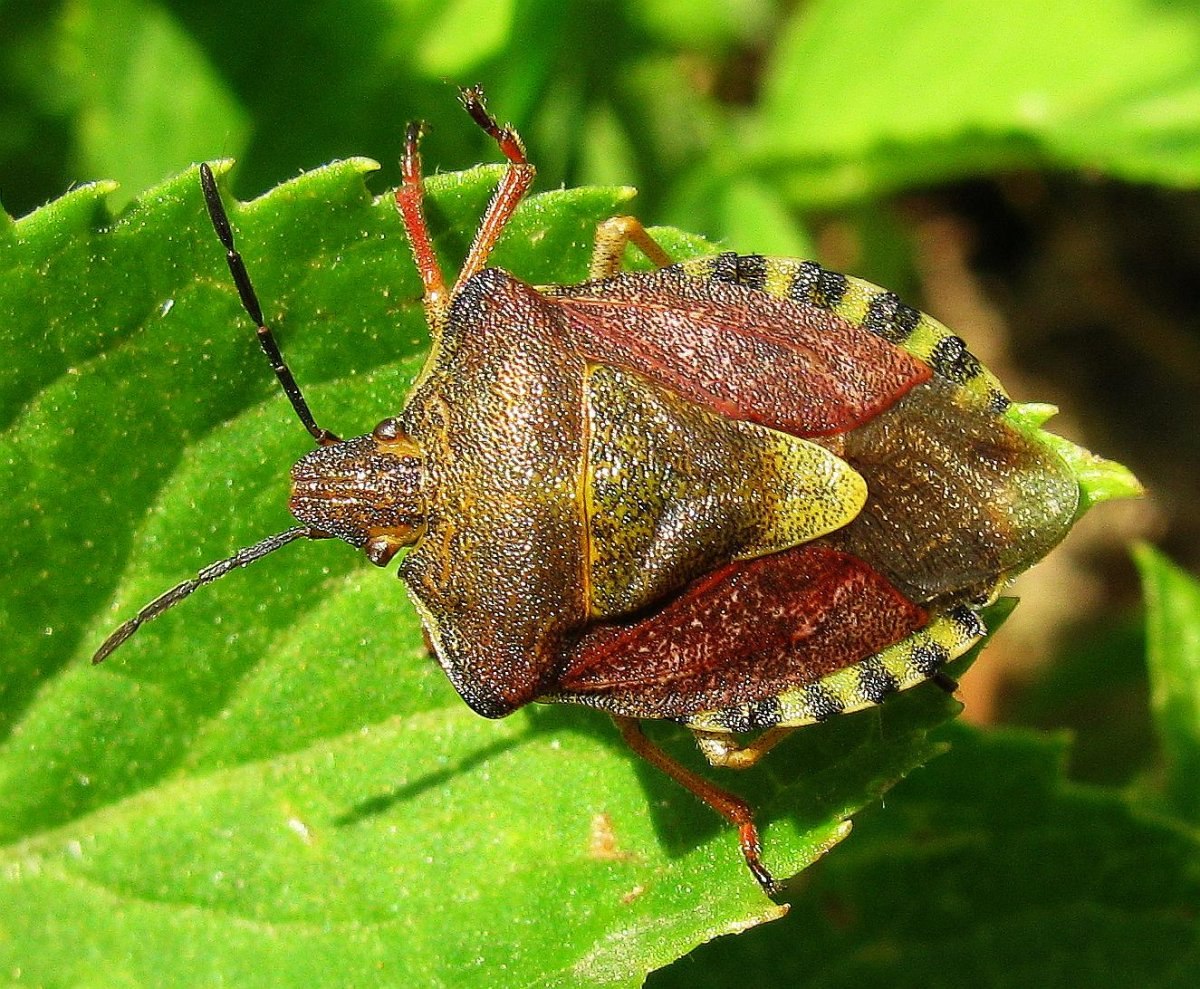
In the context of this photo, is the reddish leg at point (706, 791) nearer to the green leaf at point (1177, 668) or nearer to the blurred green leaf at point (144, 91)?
the green leaf at point (1177, 668)

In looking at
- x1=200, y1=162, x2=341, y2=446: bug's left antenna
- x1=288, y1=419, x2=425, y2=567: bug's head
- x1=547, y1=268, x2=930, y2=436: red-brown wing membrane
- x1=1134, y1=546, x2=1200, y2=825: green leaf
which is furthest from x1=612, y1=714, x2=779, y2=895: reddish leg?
x1=1134, y1=546, x2=1200, y2=825: green leaf

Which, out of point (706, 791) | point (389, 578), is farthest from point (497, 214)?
point (706, 791)

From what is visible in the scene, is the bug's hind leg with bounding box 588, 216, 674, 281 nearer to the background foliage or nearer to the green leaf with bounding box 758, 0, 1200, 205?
the background foliage

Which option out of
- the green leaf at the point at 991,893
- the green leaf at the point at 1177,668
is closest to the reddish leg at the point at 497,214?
the green leaf at the point at 991,893

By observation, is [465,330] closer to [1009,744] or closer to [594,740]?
[594,740]

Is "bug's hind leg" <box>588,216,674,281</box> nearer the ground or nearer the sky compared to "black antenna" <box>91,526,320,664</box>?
nearer the sky

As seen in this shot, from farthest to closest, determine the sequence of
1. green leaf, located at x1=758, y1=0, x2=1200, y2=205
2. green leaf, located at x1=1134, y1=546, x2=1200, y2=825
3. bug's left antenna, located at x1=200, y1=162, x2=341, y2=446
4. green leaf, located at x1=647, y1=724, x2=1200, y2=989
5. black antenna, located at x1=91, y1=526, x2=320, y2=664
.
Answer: green leaf, located at x1=758, y1=0, x2=1200, y2=205
green leaf, located at x1=1134, y1=546, x2=1200, y2=825
green leaf, located at x1=647, y1=724, x2=1200, y2=989
black antenna, located at x1=91, y1=526, x2=320, y2=664
bug's left antenna, located at x1=200, y1=162, x2=341, y2=446

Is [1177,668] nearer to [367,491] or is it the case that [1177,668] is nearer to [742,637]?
[742,637]
